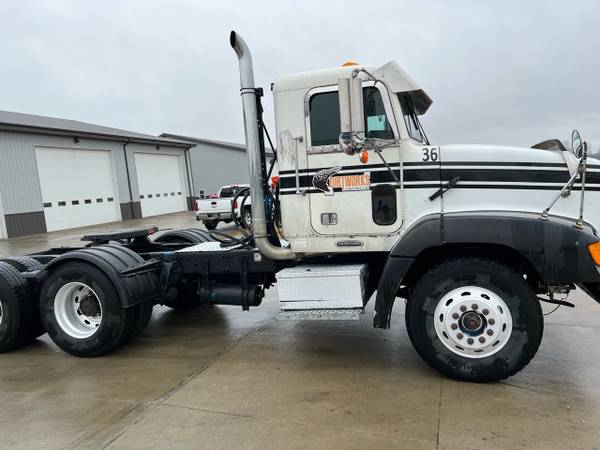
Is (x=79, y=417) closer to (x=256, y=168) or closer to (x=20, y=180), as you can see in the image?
(x=256, y=168)

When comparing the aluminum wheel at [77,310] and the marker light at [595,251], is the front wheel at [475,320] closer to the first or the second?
the marker light at [595,251]

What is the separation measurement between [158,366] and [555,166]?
3.95 meters

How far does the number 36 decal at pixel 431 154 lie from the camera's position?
405 cm

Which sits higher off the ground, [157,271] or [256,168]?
[256,168]

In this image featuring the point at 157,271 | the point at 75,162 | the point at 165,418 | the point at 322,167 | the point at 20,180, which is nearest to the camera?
the point at 165,418

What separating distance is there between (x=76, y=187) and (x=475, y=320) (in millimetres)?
20930

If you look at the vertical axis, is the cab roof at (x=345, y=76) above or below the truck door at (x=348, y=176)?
above

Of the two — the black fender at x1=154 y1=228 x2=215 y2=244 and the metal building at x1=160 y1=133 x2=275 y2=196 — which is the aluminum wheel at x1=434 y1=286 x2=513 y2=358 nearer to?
the black fender at x1=154 y1=228 x2=215 y2=244

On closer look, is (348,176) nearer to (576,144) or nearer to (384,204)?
(384,204)

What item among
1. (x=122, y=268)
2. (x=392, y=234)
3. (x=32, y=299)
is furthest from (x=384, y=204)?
(x=32, y=299)

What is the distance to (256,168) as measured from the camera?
4.51 metres

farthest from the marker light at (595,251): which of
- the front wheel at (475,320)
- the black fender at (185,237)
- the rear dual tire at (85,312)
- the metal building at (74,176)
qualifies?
the metal building at (74,176)

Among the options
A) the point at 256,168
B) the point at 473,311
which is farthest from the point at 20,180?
the point at 473,311

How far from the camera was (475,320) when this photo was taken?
381 centimetres
